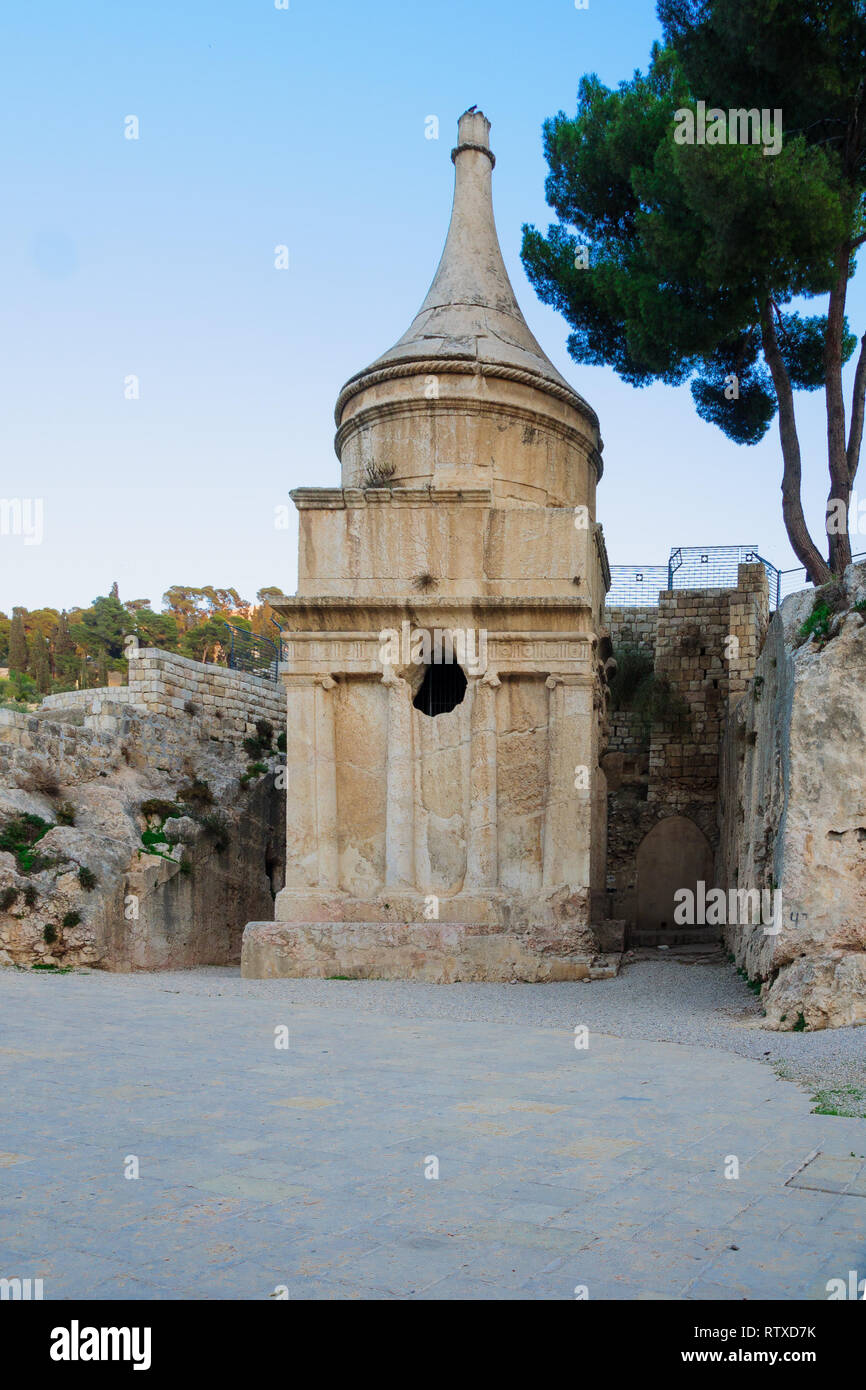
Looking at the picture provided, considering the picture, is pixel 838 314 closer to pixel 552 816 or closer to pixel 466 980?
pixel 552 816

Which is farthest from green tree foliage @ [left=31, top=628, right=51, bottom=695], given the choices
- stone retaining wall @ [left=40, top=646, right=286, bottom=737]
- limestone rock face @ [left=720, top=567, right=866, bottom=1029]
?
limestone rock face @ [left=720, top=567, right=866, bottom=1029]

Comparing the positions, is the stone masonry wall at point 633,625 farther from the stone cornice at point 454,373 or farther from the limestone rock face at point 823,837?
the limestone rock face at point 823,837

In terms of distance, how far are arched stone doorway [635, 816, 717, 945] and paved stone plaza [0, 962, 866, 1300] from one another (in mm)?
12961

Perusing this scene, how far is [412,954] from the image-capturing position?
462 inches

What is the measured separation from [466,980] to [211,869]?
17.3 feet

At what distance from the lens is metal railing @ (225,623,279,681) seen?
21.0 metres

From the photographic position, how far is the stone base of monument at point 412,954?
11656 millimetres

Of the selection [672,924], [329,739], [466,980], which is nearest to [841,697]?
[466,980]

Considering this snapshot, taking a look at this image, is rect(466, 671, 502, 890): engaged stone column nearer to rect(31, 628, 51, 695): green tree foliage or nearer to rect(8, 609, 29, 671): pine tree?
rect(31, 628, 51, 695): green tree foliage

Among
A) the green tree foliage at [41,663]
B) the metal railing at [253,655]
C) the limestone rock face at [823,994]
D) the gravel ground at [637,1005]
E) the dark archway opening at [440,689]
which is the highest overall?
the green tree foliage at [41,663]

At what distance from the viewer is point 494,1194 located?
3973mm

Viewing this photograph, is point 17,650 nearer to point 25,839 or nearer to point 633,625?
point 633,625

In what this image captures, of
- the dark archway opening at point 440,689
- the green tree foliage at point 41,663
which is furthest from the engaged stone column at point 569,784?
the green tree foliage at point 41,663

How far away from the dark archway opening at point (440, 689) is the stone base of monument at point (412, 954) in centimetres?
278
